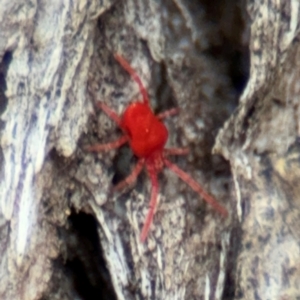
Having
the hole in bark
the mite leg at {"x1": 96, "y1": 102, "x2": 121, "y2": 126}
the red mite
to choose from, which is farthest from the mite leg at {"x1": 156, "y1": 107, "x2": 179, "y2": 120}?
the hole in bark

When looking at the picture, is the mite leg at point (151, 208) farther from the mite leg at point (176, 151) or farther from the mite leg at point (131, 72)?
the mite leg at point (131, 72)

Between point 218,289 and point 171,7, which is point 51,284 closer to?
point 218,289

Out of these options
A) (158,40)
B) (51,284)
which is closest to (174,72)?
(158,40)

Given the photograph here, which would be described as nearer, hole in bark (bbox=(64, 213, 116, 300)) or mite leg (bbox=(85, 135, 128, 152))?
mite leg (bbox=(85, 135, 128, 152))

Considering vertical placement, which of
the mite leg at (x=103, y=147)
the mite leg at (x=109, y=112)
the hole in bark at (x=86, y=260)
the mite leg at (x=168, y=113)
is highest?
the mite leg at (x=109, y=112)

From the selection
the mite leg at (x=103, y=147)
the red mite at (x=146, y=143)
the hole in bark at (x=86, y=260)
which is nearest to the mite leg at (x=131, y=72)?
the red mite at (x=146, y=143)

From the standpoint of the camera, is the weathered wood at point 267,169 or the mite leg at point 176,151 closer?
the weathered wood at point 267,169

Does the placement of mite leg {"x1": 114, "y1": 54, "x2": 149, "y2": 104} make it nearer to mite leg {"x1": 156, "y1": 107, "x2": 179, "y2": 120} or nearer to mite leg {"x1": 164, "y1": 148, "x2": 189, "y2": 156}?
mite leg {"x1": 156, "y1": 107, "x2": 179, "y2": 120}
